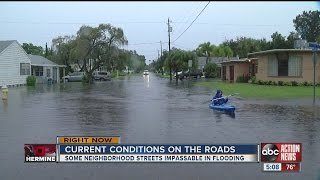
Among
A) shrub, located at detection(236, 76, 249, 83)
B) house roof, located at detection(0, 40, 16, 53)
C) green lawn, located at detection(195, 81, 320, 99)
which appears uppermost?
house roof, located at detection(0, 40, 16, 53)

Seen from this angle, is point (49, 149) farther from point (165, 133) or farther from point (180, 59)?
point (180, 59)

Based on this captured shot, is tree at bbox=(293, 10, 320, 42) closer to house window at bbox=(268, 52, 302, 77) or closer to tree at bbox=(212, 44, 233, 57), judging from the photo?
tree at bbox=(212, 44, 233, 57)

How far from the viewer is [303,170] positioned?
7453 mm

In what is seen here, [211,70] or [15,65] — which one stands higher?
[15,65]

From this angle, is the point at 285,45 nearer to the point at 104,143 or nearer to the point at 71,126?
the point at 71,126

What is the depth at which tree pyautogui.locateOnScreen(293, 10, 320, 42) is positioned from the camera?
10967 cm

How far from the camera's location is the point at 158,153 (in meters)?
5.55

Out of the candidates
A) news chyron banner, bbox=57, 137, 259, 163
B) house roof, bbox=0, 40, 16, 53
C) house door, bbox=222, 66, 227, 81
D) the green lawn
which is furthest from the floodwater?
house door, bbox=222, 66, 227, 81

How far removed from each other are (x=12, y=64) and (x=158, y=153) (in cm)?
4557

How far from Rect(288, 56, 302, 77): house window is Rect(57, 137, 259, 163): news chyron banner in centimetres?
3686

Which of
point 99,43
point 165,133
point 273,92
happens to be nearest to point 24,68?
point 99,43

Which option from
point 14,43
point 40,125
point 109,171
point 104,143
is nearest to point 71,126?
point 40,125

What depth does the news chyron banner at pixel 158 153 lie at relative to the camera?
5.57 metres

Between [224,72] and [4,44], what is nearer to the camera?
[4,44]
